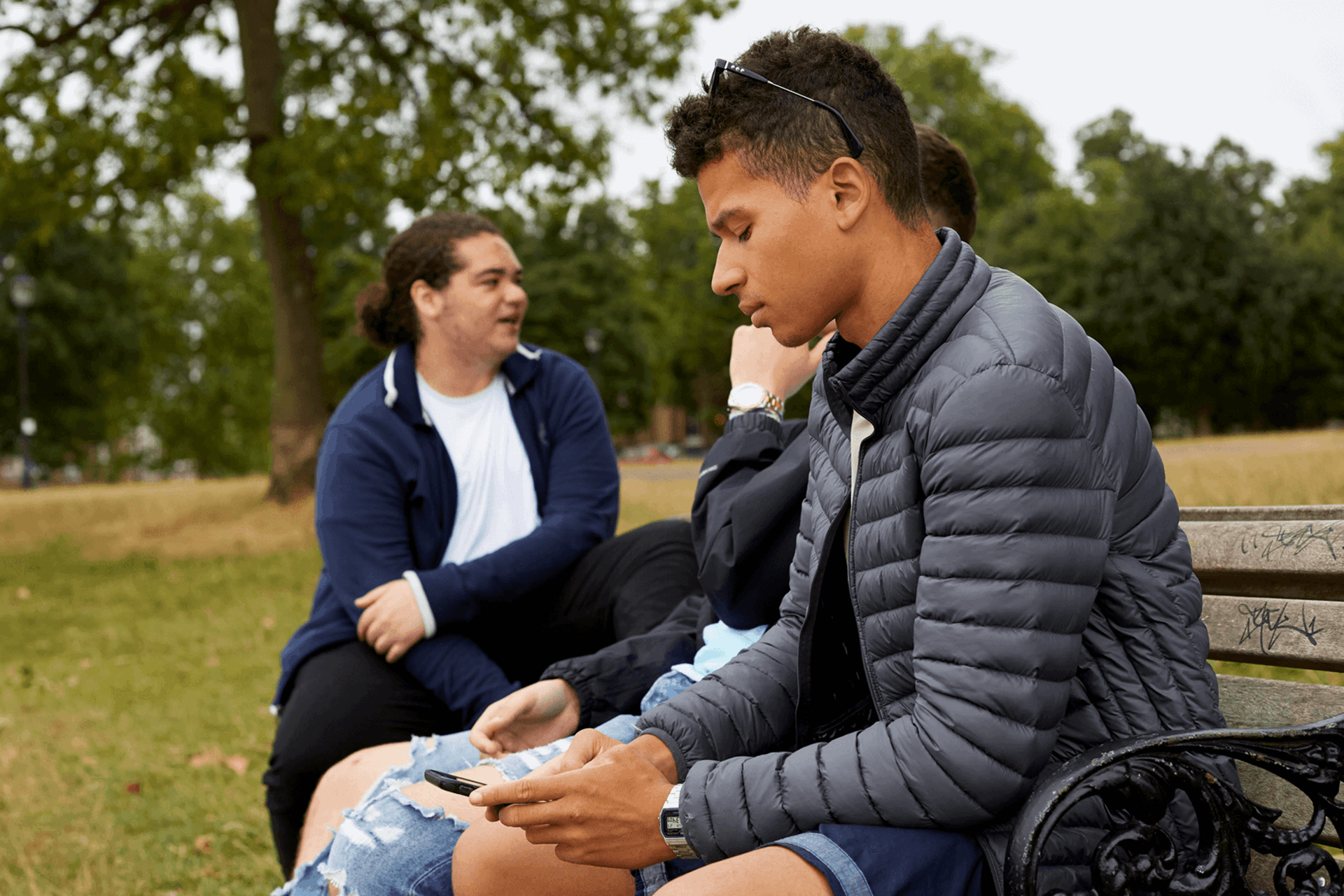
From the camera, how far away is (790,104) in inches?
62.2

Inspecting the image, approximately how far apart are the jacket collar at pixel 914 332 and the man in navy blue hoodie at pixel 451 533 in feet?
5.39

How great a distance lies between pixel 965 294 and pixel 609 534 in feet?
7.69

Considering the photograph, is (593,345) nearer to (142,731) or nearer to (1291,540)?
(142,731)

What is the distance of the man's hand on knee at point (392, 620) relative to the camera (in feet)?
9.98

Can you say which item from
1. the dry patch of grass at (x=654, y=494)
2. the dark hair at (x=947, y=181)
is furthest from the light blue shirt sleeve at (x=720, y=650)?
the dry patch of grass at (x=654, y=494)

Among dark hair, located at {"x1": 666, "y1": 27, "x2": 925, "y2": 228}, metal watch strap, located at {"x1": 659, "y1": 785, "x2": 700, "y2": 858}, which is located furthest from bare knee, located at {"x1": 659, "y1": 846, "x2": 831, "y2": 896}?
dark hair, located at {"x1": 666, "y1": 27, "x2": 925, "y2": 228}

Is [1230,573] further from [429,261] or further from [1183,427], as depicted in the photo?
[1183,427]

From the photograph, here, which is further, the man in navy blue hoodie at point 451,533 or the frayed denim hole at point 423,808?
the man in navy blue hoodie at point 451,533

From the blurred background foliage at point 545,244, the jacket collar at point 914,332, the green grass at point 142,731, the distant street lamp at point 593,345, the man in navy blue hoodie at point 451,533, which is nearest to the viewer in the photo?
the jacket collar at point 914,332

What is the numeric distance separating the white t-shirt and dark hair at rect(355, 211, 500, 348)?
0.25m

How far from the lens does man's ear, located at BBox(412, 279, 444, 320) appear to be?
3.70m

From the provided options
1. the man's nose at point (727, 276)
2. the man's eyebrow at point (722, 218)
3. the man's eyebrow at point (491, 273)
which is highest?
the man's eyebrow at point (491, 273)

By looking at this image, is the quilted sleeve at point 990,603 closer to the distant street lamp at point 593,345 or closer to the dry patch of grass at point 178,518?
the dry patch of grass at point 178,518

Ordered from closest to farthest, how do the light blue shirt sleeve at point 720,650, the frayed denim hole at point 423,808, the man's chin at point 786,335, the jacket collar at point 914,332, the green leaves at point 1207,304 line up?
the jacket collar at point 914,332
the man's chin at point 786,335
the frayed denim hole at point 423,808
the light blue shirt sleeve at point 720,650
the green leaves at point 1207,304
